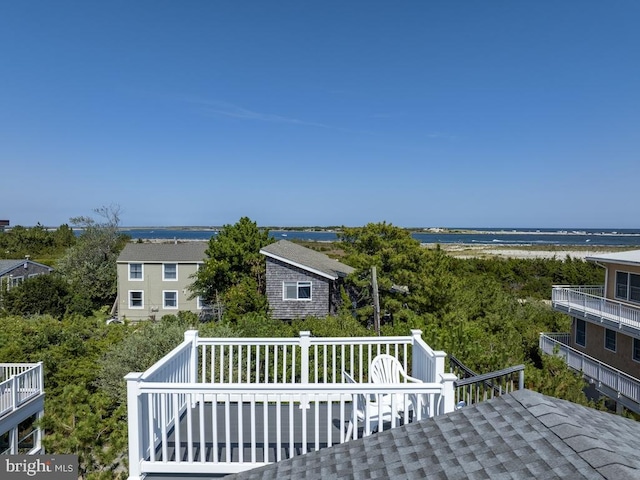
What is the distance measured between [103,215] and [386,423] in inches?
1315

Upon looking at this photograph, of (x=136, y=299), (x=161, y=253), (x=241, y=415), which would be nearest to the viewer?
(x=241, y=415)

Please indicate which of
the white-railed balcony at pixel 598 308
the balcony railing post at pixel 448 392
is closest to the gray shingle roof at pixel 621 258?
the white-railed balcony at pixel 598 308

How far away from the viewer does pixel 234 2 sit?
1869 centimetres

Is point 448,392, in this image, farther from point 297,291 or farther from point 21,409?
point 297,291

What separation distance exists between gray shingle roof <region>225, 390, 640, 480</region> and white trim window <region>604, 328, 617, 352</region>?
55.5 ft

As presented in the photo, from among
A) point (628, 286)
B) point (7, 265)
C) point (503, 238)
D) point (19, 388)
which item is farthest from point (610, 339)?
point (503, 238)

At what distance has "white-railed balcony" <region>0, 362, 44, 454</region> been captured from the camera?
32.2 feet

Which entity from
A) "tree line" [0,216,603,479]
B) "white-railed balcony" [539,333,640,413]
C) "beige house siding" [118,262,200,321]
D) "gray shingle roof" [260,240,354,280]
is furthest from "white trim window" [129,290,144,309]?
"white-railed balcony" [539,333,640,413]

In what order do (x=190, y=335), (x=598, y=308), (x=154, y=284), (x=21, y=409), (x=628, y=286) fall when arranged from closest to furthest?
(x=190, y=335)
(x=21, y=409)
(x=628, y=286)
(x=598, y=308)
(x=154, y=284)

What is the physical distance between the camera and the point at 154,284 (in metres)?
25.7

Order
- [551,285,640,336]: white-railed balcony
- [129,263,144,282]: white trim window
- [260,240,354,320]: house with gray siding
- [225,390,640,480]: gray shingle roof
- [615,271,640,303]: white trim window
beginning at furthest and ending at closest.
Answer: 1. [129,263,144,282]: white trim window
2. [260,240,354,320]: house with gray siding
3. [615,271,640,303]: white trim window
4. [551,285,640,336]: white-railed balcony
5. [225,390,640,480]: gray shingle roof

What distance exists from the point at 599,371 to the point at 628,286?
3704mm

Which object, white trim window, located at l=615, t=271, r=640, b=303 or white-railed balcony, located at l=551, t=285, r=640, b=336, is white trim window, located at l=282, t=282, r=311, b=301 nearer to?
white-railed balcony, located at l=551, t=285, r=640, b=336

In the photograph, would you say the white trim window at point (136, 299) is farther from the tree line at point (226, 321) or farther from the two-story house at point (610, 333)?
the two-story house at point (610, 333)
